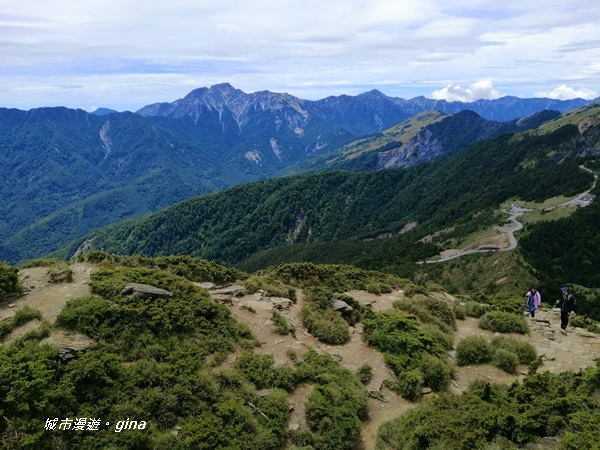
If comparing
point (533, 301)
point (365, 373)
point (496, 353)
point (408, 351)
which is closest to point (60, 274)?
point (365, 373)

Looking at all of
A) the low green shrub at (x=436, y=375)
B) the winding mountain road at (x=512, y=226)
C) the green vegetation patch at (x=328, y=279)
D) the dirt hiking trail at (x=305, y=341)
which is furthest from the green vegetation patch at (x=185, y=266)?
the winding mountain road at (x=512, y=226)

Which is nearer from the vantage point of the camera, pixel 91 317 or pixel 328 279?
pixel 91 317

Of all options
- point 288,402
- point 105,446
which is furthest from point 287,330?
point 105,446

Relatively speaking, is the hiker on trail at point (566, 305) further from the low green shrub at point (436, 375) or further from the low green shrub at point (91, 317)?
the low green shrub at point (91, 317)

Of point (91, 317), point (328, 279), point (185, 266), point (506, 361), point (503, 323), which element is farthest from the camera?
point (328, 279)

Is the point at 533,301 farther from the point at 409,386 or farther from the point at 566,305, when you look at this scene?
the point at 409,386

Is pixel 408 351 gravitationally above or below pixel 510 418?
below
